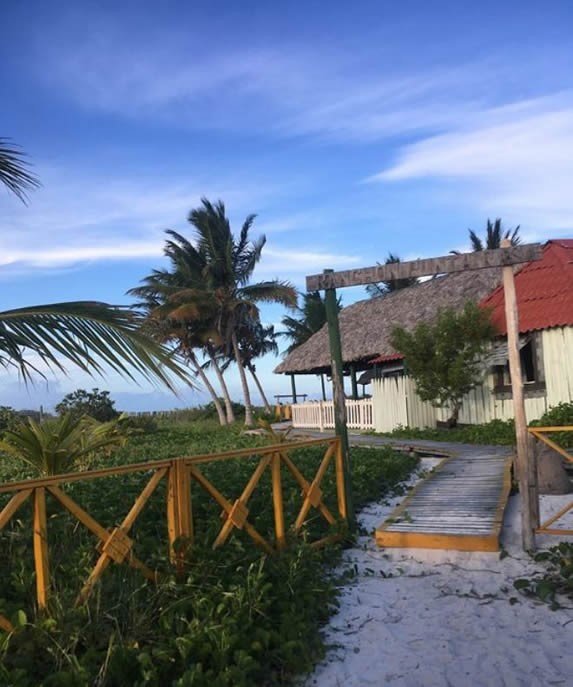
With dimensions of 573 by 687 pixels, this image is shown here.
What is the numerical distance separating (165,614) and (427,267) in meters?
4.24

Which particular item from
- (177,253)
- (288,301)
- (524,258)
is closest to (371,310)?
(288,301)

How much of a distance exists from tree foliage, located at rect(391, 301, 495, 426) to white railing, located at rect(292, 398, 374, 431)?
384 centimetres

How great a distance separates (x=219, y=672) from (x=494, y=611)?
2241 millimetres

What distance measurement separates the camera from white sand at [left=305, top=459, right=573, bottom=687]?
3881 millimetres

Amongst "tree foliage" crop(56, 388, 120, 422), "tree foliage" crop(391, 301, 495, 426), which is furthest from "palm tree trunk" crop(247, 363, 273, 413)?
"tree foliage" crop(391, 301, 495, 426)

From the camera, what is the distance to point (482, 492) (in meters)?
8.29

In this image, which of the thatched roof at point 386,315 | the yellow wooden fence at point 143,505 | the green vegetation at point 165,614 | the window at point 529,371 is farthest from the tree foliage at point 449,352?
the green vegetation at point 165,614

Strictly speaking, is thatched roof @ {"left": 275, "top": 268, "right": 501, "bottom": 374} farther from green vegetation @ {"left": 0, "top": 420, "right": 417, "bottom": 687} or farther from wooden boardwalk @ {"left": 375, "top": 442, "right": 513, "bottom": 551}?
green vegetation @ {"left": 0, "top": 420, "right": 417, "bottom": 687}

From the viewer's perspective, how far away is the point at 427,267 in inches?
266

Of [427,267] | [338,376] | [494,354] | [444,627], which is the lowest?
[444,627]

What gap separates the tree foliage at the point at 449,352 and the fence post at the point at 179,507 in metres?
10.9

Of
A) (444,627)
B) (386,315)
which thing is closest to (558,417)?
(444,627)

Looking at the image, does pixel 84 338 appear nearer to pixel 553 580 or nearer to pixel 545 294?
pixel 553 580

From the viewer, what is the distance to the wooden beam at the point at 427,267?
630 centimetres
